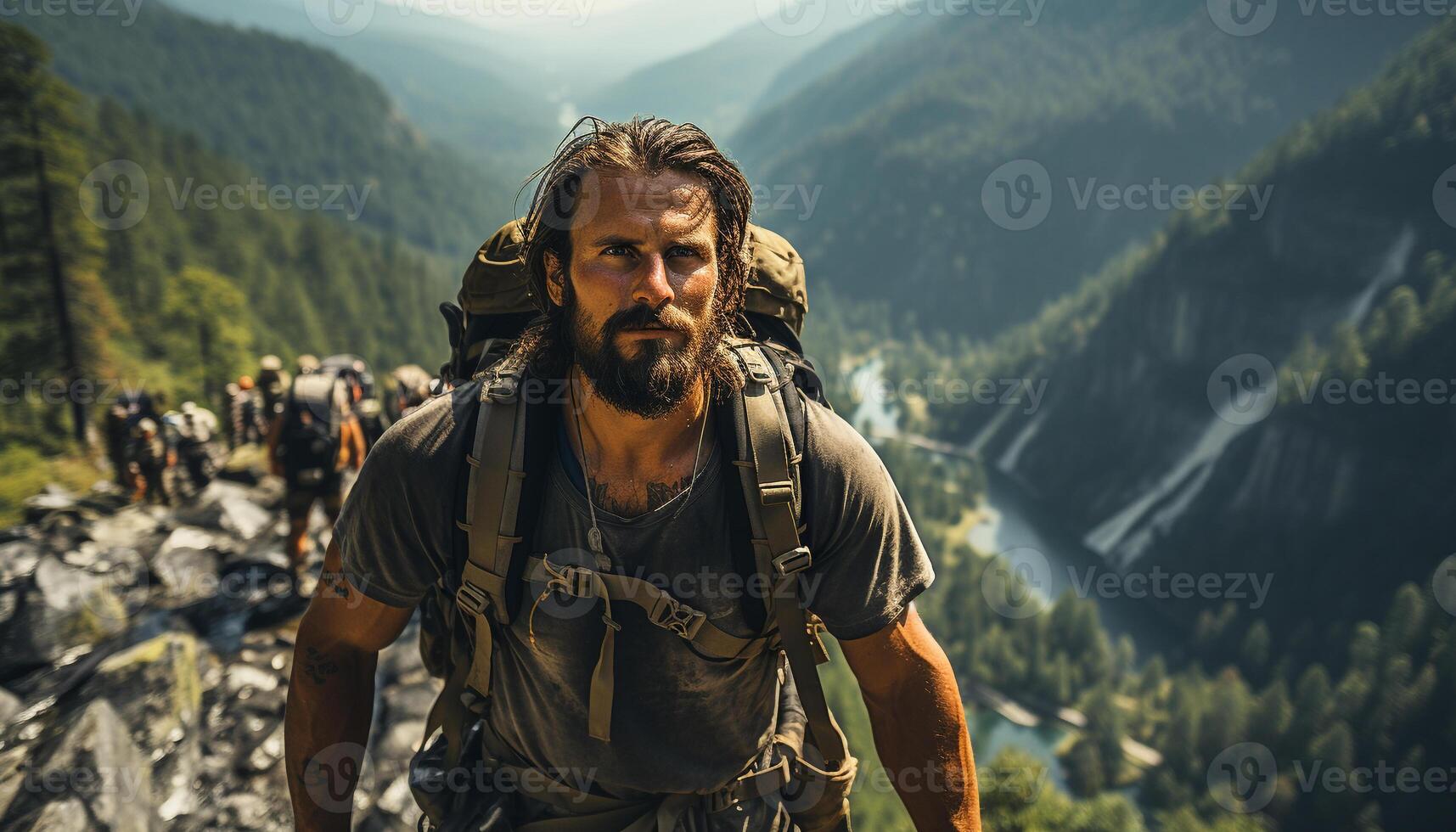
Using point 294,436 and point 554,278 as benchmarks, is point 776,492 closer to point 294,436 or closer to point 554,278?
point 554,278

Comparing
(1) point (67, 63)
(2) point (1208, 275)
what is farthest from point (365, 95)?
(2) point (1208, 275)

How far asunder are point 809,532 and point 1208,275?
16160 centimetres

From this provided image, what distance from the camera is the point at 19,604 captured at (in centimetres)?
943

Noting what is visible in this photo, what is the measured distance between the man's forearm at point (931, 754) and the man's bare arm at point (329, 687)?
1699 millimetres

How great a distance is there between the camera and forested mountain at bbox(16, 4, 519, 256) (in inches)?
6294

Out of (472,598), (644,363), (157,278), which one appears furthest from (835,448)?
(157,278)

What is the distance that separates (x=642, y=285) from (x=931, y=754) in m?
1.78

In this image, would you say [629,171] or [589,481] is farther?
[589,481]

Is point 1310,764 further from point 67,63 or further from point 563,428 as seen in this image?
point 67,63

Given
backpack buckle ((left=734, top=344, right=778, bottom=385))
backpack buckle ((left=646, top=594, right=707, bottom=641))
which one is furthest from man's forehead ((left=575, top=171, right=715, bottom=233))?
backpack buckle ((left=646, top=594, right=707, bottom=641))

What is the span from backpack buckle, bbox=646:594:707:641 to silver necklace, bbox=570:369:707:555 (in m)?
0.25

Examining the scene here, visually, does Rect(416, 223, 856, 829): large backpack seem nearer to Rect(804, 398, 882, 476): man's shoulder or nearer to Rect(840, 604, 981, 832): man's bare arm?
Rect(804, 398, 882, 476): man's shoulder

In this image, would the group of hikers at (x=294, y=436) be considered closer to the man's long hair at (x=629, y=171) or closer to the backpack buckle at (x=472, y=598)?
the man's long hair at (x=629, y=171)

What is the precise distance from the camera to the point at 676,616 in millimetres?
2639
